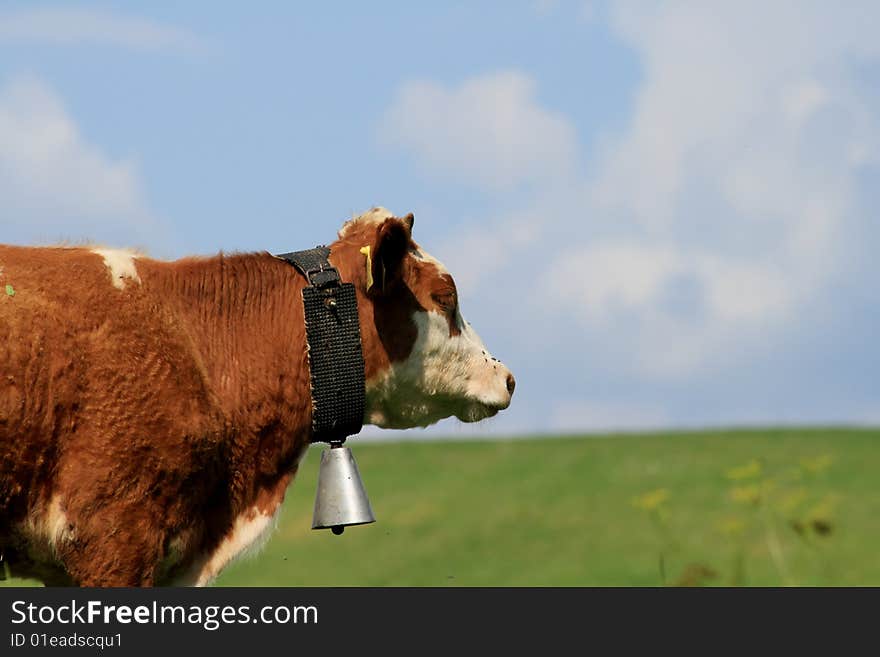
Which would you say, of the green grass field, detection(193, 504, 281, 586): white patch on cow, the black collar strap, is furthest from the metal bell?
the green grass field

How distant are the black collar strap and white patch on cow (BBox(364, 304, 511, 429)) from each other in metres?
0.24

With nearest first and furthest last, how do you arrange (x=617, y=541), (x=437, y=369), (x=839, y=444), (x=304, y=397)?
(x=304, y=397) < (x=437, y=369) < (x=617, y=541) < (x=839, y=444)

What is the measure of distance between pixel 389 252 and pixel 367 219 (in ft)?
Result: 1.62

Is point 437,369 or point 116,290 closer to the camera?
point 116,290

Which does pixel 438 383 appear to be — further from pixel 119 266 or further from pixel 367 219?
pixel 119 266

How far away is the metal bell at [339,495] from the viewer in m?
7.46

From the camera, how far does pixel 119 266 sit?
708 centimetres

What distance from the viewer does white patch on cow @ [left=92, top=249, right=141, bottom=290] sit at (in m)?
6.98

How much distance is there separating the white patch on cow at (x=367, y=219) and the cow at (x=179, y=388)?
0.04ft

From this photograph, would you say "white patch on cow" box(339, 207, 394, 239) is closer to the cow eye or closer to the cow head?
the cow head
